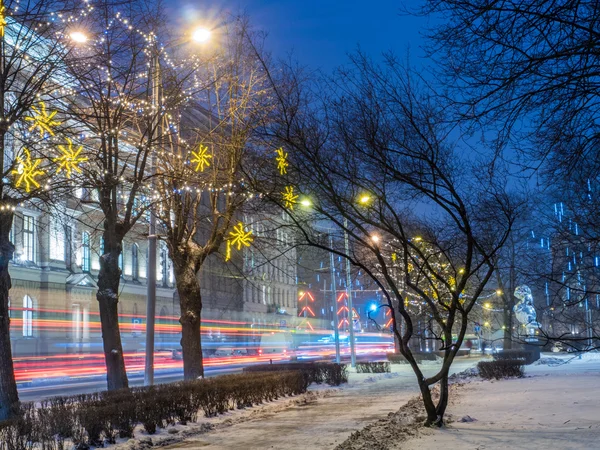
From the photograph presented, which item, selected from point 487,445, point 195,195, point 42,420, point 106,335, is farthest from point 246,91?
point 487,445

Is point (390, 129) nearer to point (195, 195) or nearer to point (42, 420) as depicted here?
point (42, 420)

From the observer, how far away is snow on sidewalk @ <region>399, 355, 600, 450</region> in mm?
9594

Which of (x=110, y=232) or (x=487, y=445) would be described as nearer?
(x=487, y=445)

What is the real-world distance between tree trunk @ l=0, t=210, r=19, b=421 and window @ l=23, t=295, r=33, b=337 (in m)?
26.3

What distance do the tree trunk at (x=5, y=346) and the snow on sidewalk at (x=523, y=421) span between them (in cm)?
792

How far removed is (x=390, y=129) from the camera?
1179 cm

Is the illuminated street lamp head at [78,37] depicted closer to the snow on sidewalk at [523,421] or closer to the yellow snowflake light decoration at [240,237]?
the yellow snowflake light decoration at [240,237]

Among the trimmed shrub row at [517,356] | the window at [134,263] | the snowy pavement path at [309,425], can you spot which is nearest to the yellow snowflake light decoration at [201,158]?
the snowy pavement path at [309,425]

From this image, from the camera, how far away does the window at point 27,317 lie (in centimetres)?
3929

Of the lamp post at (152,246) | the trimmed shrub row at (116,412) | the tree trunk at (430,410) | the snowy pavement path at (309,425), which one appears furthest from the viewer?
the lamp post at (152,246)

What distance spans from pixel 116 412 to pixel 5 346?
10.9ft

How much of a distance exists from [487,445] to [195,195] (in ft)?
49.5

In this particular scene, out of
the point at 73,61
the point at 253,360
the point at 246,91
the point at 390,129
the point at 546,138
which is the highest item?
the point at 246,91

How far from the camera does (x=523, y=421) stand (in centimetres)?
1205
